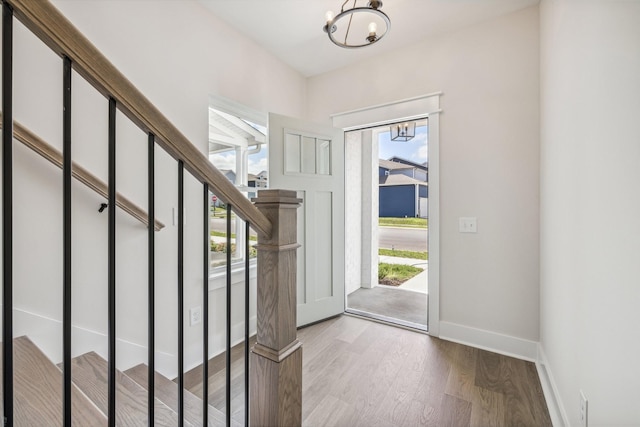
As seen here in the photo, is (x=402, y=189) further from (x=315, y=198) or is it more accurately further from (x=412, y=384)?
(x=412, y=384)

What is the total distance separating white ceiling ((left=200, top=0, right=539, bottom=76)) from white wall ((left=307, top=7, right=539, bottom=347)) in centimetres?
12

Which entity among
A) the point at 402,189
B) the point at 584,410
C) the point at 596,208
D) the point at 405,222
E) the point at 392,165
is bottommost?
the point at 584,410

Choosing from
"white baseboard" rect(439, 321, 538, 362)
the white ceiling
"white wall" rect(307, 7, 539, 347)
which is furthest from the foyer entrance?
the white ceiling

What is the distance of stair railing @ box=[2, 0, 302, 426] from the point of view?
524mm

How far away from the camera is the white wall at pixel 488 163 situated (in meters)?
2.10

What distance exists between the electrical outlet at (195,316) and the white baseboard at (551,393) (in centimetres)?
219

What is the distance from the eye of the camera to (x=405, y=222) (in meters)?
6.18

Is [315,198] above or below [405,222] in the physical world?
above

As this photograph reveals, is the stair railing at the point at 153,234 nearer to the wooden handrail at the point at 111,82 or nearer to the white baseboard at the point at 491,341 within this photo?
the wooden handrail at the point at 111,82

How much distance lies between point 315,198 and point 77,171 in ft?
5.90

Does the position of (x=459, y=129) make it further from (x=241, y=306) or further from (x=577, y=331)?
(x=241, y=306)

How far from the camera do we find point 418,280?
4.39 meters

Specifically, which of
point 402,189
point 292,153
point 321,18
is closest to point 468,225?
point 292,153

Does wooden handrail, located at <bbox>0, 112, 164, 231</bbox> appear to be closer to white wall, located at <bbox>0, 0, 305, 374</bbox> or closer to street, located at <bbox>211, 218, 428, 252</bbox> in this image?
white wall, located at <bbox>0, 0, 305, 374</bbox>
